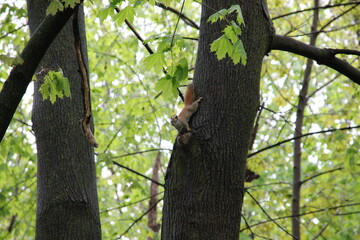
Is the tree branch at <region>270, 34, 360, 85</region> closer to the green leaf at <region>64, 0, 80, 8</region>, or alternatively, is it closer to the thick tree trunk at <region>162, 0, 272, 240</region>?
the thick tree trunk at <region>162, 0, 272, 240</region>

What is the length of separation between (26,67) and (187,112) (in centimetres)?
68

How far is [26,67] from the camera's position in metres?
1.95

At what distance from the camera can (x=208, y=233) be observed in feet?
6.57

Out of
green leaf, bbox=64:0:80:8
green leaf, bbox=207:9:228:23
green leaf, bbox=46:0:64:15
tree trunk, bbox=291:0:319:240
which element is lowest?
green leaf, bbox=64:0:80:8

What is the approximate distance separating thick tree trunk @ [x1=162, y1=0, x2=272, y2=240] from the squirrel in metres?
0.02

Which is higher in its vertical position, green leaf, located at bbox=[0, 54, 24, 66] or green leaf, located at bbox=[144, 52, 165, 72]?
green leaf, located at bbox=[144, 52, 165, 72]

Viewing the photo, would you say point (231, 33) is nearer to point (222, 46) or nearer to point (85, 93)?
point (222, 46)

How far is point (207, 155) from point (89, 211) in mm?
999

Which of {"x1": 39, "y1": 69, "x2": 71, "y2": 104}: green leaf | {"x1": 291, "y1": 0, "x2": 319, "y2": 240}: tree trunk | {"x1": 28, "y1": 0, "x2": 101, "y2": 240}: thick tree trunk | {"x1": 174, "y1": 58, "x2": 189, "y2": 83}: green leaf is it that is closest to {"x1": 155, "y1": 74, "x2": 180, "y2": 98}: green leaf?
{"x1": 174, "y1": 58, "x2": 189, "y2": 83}: green leaf

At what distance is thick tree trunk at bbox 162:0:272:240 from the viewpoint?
203 cm

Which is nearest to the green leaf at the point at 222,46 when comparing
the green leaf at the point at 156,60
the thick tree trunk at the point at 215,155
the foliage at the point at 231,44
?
the foliage at the point at 231,44

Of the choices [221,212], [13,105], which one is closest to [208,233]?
[221,212]

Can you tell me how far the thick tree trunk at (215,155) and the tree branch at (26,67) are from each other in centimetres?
64

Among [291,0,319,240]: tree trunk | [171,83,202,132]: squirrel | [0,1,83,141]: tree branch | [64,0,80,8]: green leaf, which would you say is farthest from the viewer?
[291,0,319,240]: tree trunk
